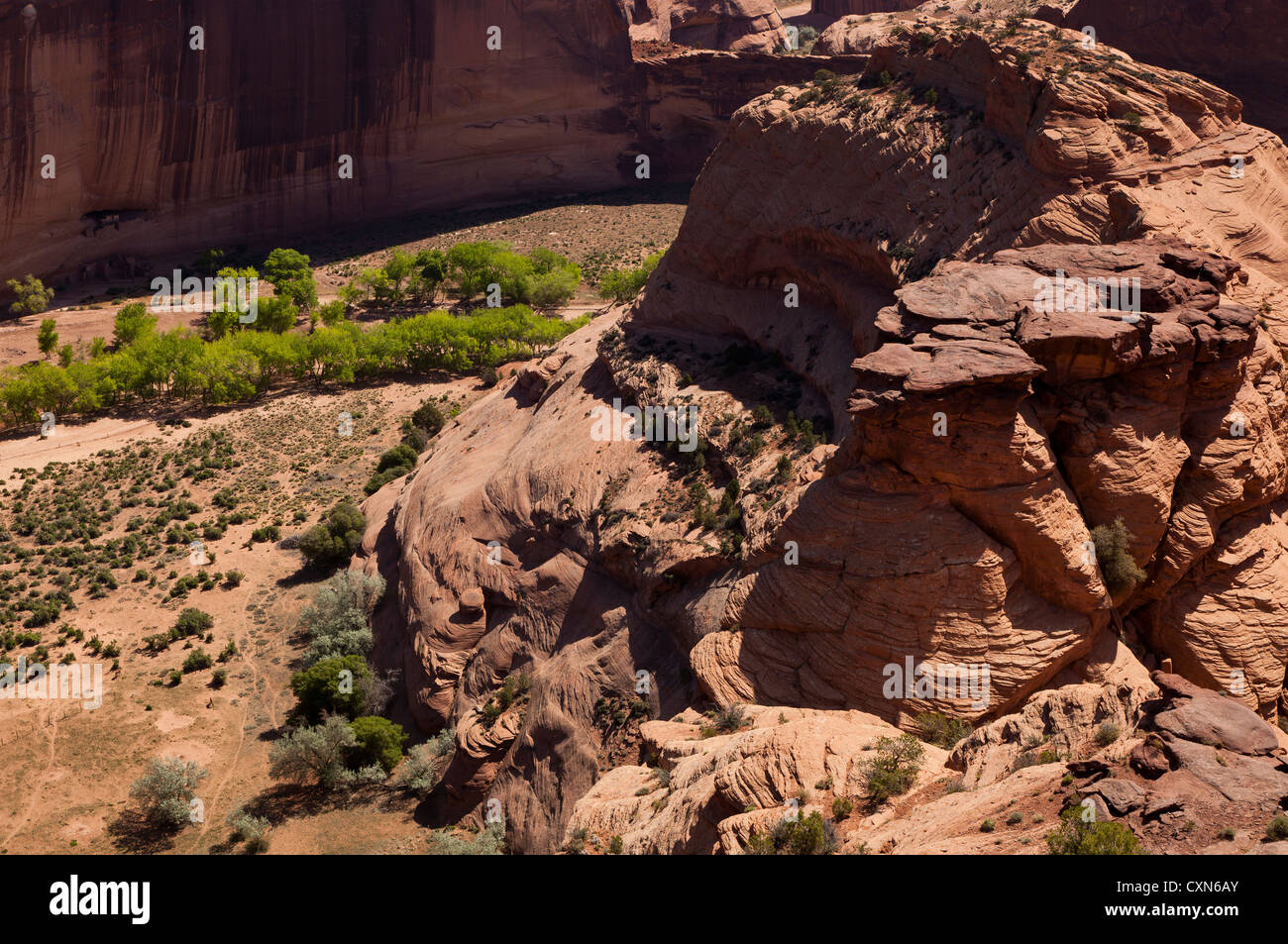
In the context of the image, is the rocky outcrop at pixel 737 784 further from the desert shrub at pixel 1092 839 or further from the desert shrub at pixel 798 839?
the desert shrub at pixel 1092 839

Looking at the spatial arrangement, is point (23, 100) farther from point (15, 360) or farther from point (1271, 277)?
point (1271, 277)

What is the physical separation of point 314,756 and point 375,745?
6.64 feet

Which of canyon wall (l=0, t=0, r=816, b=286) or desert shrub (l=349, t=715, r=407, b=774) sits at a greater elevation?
canyon wall (l=0, t=0, r=816, b=286)

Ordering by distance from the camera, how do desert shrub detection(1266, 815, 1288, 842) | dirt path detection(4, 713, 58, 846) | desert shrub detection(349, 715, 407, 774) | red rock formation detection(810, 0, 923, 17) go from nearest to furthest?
1. desert shrub detection(1266, 815, 1288, 842)
2. dirt path detection(4, 713, 58, 846)
3. desert shrub detection(349, 715, 407, 774)
4. red rock formation detection(810, 0, 923, 17)

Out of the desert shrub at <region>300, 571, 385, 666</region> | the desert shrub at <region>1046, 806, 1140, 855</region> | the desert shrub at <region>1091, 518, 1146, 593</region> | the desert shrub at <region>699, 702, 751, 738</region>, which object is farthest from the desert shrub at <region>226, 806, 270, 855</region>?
the desert shrub at <region>1091, 518, 1146, 593</region>

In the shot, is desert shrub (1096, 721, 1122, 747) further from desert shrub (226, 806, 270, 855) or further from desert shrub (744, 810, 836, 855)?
desert shrub (226, 806, 270, 855)

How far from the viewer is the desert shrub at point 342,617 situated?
40469 millimetres

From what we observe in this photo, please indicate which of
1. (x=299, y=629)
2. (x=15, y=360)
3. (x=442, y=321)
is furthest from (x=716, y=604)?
(x=15, y=360)

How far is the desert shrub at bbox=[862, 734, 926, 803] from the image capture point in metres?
19.2

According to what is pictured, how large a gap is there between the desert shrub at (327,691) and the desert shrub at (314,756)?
2233 millimetres

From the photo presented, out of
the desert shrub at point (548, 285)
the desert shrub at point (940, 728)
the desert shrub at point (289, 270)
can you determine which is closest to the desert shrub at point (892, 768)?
the desert shrub at point (940, 728)

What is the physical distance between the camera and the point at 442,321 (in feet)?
221

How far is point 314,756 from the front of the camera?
1361 inches

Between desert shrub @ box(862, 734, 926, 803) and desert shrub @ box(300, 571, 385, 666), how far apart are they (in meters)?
25.7
